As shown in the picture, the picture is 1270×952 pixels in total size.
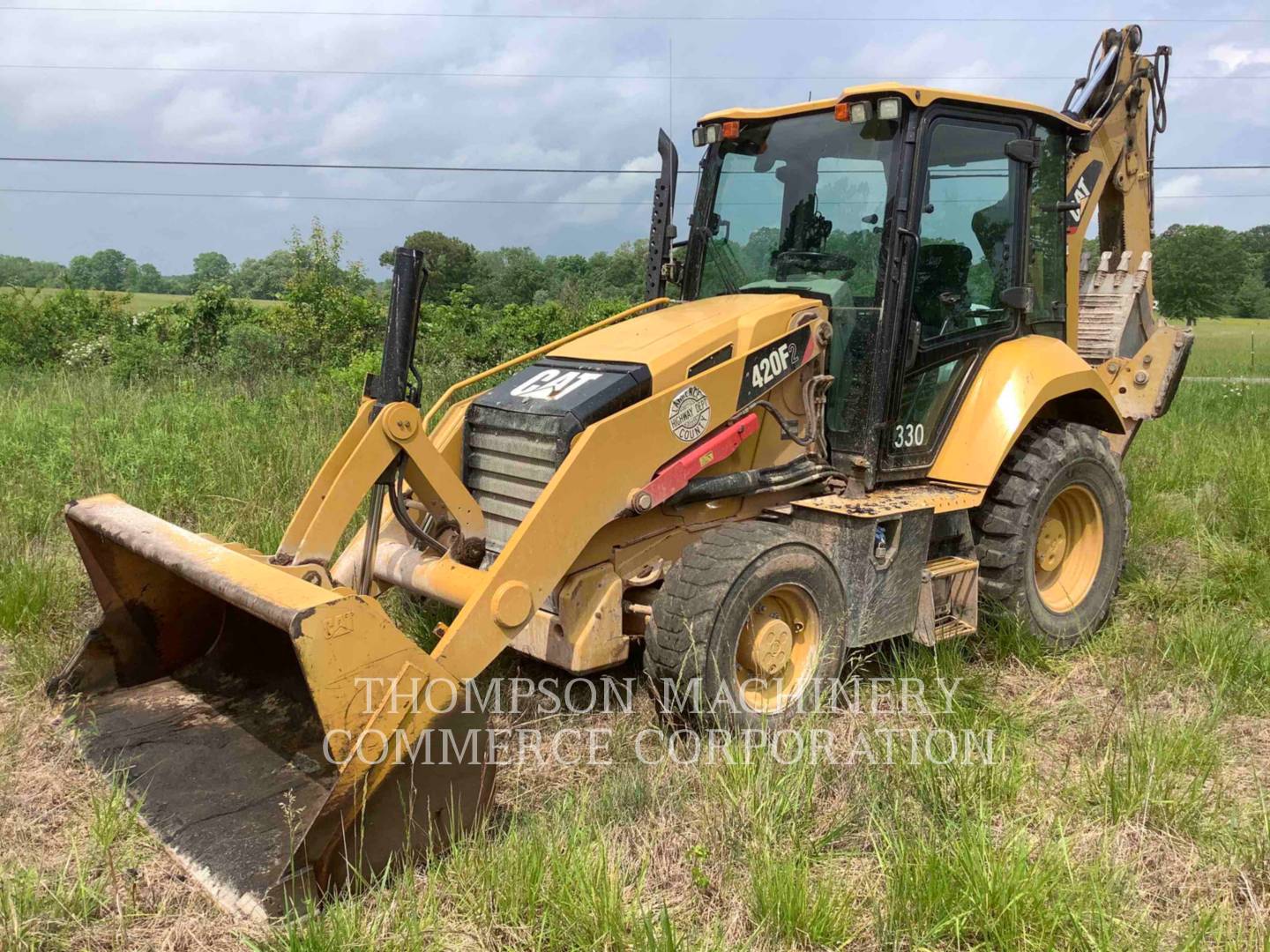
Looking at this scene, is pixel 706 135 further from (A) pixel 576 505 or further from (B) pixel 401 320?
(A) pixel 576 505

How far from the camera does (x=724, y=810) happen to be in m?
3.28

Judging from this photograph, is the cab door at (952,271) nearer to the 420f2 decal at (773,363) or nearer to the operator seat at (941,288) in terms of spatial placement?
the operator seat at (941,288)

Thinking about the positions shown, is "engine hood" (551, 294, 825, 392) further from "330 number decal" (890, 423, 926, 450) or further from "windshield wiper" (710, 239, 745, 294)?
"330 number decal" (890, 423, 926, 450)

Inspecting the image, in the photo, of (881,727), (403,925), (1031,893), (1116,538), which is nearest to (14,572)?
(403,925)

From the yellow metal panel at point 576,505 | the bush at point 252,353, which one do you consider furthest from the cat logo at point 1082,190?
the bush at point 252,353

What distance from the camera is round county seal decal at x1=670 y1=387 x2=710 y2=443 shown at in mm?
4031

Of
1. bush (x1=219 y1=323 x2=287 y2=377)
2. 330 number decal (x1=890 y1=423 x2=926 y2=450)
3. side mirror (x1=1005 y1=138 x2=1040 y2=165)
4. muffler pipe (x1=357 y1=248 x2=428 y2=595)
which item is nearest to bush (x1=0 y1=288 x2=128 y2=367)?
bush (x1=219 y1=323 x2=287 y2=377)

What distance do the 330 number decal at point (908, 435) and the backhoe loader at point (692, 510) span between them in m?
0.03

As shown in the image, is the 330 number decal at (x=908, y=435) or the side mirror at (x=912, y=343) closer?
the side mirror at (x=912, y=343)

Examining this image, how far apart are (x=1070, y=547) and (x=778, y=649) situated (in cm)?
231

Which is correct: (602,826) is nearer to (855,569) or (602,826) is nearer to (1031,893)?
(1031,893)

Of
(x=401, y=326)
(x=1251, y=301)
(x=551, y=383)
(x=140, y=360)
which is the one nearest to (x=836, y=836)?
(x=551, y=383)

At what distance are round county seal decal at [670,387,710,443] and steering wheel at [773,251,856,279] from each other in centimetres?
102

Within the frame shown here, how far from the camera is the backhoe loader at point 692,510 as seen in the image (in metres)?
3.18
